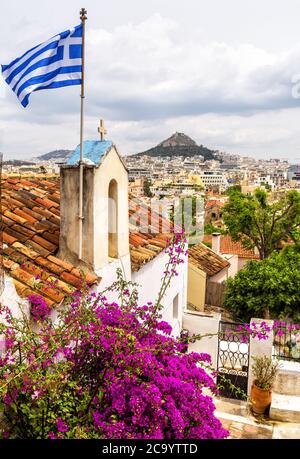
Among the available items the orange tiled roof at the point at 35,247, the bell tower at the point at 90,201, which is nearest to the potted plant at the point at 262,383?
the bell tower at the point at 90,201

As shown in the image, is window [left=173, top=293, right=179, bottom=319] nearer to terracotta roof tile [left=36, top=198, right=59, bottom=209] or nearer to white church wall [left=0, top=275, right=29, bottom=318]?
terracotta roof tile [left=36, top=198, right=59, bottom=209]

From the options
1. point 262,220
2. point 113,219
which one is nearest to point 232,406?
point 113,219

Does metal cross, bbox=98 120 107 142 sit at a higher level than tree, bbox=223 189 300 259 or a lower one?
higher

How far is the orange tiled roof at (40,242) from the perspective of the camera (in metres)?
4.63

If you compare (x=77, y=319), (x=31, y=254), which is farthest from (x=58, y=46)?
(x=77, y=319)

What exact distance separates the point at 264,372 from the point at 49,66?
6.30m

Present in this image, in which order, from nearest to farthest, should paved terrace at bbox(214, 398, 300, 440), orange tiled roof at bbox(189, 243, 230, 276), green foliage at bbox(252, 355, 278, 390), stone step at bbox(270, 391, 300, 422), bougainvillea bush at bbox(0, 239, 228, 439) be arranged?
bougainvillea bush at bbox(0, 239, 228, 439) < paved terrace at bbox(214, 398, 300, 440) < stone step at bbox(270, 391, 300, 422) < green foliage at bbox(252, 355, 278, 390) < orange tiled roof at bbox(189, 243, 230, 276)

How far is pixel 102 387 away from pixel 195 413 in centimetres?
92

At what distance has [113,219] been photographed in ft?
20.3

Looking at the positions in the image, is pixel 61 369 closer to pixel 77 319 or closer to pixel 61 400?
pixel 61 400

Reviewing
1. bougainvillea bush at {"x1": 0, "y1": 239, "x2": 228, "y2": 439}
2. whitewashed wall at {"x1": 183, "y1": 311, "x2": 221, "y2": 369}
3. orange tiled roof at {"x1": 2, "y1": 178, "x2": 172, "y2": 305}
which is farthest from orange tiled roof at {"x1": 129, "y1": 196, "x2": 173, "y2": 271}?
bougainvillea bush at {"x1": 0, "y1": 239, "x2": 228, "y2": 439}

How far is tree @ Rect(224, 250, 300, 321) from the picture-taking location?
484 inches

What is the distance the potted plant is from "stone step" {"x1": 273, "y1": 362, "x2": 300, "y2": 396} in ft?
0.59

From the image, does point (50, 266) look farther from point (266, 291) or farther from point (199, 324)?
point (266, 291)
